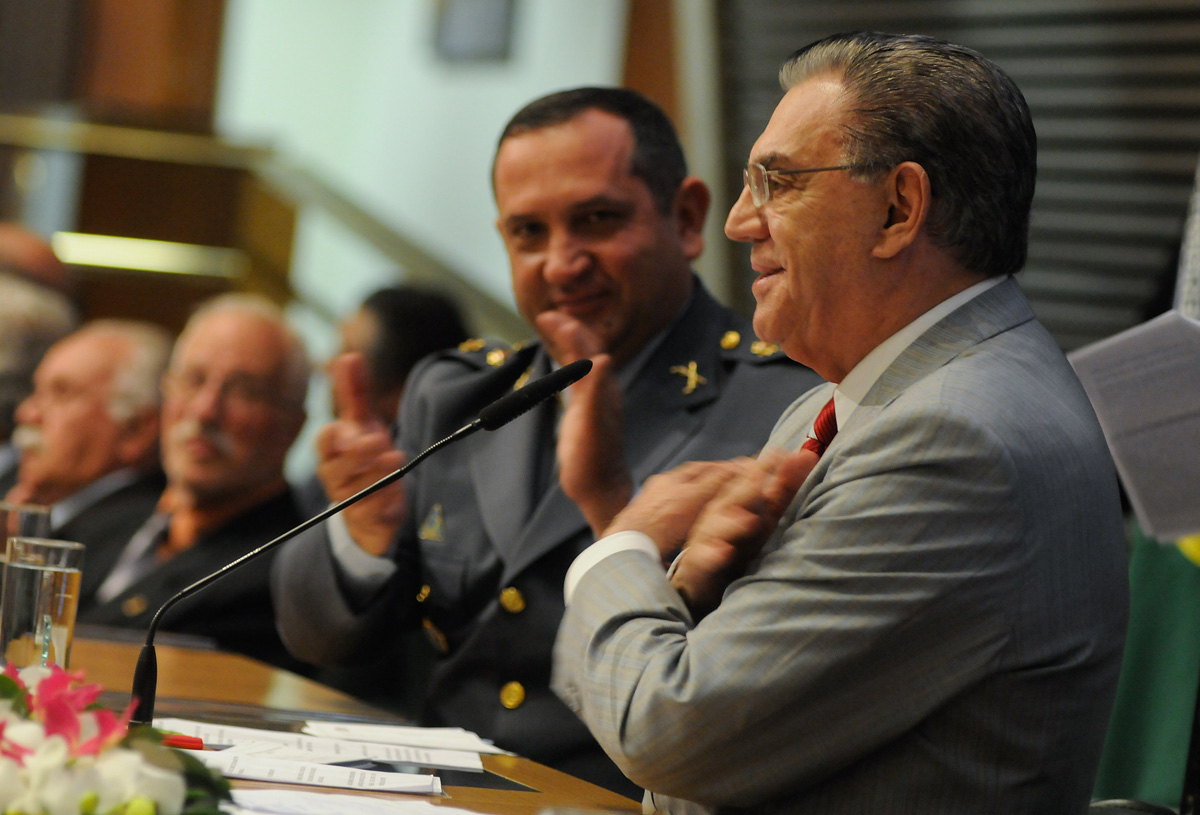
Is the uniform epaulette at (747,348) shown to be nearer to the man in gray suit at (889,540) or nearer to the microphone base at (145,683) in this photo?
the man in gray suit at (889,540)

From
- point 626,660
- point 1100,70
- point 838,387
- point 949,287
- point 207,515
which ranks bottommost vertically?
point 207,515

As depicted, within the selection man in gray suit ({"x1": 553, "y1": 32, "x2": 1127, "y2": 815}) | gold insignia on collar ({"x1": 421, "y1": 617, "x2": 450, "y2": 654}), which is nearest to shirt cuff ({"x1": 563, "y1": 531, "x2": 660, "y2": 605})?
man in gray suit ({"x1": 553, "y1": 32, "x2": 1127, "y2": 815})

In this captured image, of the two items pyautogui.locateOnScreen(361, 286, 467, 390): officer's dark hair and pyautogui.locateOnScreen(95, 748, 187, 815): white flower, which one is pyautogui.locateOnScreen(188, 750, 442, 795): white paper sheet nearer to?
pyautogui.locateOnScreen(95, 748, 187, 815): white flower

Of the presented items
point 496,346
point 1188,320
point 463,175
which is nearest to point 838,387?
point 1188,320

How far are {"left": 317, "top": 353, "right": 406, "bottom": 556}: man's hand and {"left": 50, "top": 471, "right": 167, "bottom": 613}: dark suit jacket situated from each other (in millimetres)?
1160

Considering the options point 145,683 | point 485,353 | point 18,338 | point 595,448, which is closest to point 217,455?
point 485,353

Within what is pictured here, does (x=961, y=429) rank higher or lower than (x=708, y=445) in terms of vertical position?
higher

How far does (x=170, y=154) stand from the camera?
5.93 meters

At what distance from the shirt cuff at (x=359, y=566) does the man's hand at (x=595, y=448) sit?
0.50 metres

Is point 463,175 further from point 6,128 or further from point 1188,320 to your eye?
point 1188,320

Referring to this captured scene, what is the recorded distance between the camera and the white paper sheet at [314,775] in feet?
4.14

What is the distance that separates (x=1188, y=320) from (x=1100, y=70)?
210 centimetres

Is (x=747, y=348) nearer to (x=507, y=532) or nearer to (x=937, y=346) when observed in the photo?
(x=507, y=532)

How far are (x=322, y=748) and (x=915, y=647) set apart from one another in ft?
2.08
